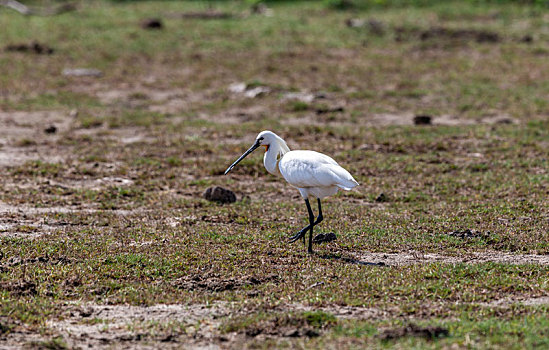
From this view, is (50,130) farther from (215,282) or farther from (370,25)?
(370,25)

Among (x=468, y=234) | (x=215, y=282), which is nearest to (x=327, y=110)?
(x=468, y=234)

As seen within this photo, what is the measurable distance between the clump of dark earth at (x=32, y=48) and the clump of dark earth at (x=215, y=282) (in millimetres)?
16837

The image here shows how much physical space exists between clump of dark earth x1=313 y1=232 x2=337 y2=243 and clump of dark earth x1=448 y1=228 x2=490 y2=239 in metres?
1.41

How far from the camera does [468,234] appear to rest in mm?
8906

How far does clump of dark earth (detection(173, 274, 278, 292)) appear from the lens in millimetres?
7297

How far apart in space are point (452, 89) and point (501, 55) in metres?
4.85

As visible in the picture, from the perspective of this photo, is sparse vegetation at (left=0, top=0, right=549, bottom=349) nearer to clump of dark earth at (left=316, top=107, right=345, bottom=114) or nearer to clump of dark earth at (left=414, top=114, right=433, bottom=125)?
clump of dark earth at (left=316, top=107, right=345, bottom=114)

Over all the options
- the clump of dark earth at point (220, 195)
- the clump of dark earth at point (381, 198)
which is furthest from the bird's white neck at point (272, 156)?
the clump of dark earth at point (381, 198)

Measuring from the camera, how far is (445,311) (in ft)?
21.5

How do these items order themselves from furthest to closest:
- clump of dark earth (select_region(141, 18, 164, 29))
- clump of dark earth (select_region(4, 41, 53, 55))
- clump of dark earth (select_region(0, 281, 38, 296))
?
clump of dark earth (select_region(141, 18, 164, 29)) < clump of dark earth (select_region(4, 41, 53, 55)) < clump of dark earth (select_region(0, 281, 38, 296))

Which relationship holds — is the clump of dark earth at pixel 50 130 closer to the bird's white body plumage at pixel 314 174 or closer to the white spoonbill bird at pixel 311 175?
the white spoonbill bird at pixel 311 175

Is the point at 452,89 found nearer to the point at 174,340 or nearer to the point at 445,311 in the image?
the point at 445,311

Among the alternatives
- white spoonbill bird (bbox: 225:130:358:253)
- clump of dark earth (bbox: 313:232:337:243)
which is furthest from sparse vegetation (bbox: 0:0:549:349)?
white spoonbill bird (bbox: 225:130:358:253)

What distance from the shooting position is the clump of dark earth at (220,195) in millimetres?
10727
